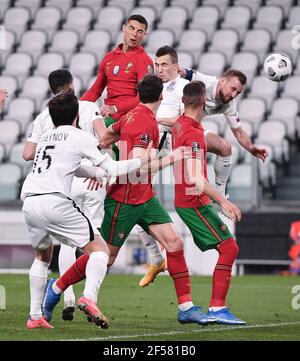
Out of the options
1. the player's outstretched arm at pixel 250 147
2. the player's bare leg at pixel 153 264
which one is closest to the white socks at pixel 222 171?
the player's outstretched arm at pixel 250 147

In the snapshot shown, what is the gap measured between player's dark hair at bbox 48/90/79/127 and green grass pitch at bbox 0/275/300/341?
1604 mm

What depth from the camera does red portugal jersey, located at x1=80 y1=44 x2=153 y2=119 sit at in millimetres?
10398

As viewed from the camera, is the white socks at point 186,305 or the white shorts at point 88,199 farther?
the white shorts at point 88,199

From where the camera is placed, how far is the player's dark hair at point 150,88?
8.75 m

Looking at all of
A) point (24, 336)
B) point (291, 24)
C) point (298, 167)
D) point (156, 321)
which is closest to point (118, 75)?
point (156, 321)

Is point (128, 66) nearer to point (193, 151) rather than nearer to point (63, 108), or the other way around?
point (193, 151)

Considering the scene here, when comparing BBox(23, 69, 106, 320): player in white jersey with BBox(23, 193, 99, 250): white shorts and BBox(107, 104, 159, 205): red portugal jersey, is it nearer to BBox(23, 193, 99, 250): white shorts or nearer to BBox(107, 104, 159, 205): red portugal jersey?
BBox(107, 104, 159, 205): red portugal jersey

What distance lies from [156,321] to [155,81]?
2062mm

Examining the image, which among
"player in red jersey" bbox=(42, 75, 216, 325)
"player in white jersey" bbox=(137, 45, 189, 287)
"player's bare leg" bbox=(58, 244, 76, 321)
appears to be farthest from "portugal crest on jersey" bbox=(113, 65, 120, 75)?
"player's bare leg" bbox=(58, 244, 76, 321)

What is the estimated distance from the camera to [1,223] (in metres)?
16.6

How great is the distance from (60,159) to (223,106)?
2622mm

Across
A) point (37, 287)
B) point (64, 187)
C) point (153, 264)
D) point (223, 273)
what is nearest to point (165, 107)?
point (153, 264)

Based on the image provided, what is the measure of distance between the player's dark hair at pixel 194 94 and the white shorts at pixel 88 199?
5.99ft

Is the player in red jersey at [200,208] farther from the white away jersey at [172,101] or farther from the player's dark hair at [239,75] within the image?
the white away jersey at [172,101]
